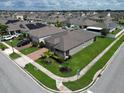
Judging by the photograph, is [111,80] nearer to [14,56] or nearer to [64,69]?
[64,69]

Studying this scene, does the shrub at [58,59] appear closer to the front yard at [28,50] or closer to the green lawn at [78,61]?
the green lawn at [78,61]

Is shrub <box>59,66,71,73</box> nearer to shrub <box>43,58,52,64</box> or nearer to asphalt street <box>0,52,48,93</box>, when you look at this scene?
shrub <box>43,58,52,64</box>

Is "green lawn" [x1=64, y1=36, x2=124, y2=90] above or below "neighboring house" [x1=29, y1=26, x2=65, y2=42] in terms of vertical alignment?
below

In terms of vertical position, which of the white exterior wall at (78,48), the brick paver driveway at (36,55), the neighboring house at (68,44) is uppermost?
the neighboring house at (68,44)

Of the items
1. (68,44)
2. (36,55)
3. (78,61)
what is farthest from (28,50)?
(78,61)

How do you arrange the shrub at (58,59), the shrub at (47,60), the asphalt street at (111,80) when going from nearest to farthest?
the asphalt street at (111,80) → the shrub at (47,60) → the shrub at (58,59)

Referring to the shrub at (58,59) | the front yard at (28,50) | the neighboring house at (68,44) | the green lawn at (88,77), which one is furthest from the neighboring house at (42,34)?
the green lawn at (88,77)

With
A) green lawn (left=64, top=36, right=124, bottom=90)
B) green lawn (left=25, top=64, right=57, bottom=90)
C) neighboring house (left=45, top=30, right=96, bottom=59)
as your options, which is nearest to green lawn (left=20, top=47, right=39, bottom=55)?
neighboring house (left=45, top=30, right=96, bottom=59)
